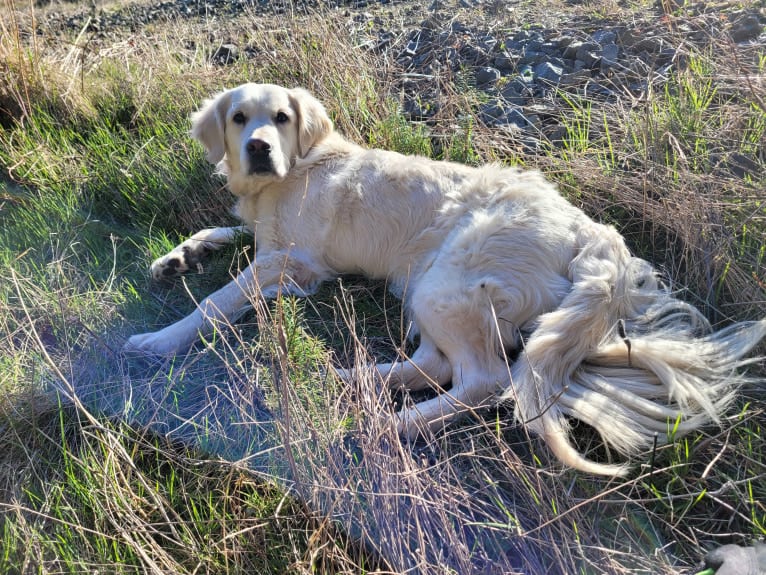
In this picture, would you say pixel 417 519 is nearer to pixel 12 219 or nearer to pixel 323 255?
pixel 323 255

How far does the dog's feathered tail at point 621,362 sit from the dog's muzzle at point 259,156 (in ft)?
5.22

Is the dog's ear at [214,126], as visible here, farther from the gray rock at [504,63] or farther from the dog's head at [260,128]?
A: the gray rock at [504,63]

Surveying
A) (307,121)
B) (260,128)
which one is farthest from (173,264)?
(307,121)

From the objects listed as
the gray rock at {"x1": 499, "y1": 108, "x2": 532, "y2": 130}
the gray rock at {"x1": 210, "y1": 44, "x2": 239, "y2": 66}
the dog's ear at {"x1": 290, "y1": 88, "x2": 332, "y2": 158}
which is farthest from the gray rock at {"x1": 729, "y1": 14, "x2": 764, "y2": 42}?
the gray rock at {"x1": 210, "y1": 44, "x2": 239, "y2": 66}

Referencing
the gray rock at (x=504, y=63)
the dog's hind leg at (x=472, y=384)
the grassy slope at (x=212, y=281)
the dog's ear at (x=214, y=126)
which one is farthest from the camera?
the gray rock at (x=504, y=63)

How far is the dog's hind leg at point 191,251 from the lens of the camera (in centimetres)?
332

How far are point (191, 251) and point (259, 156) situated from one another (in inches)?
27.0

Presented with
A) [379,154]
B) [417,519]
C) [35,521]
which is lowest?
[35,521]

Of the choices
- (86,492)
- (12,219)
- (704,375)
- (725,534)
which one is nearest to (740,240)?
(704,375)

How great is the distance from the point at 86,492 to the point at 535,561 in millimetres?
1403

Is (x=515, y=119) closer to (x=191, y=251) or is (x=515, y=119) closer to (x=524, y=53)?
(x=524, y=53)

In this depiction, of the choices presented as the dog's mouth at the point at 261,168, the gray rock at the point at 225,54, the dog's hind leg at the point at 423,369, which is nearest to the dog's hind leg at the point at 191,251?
the dog's mouth at the point at 261,168

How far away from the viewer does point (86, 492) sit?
200 centimetres

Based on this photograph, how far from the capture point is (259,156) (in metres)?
3.14
